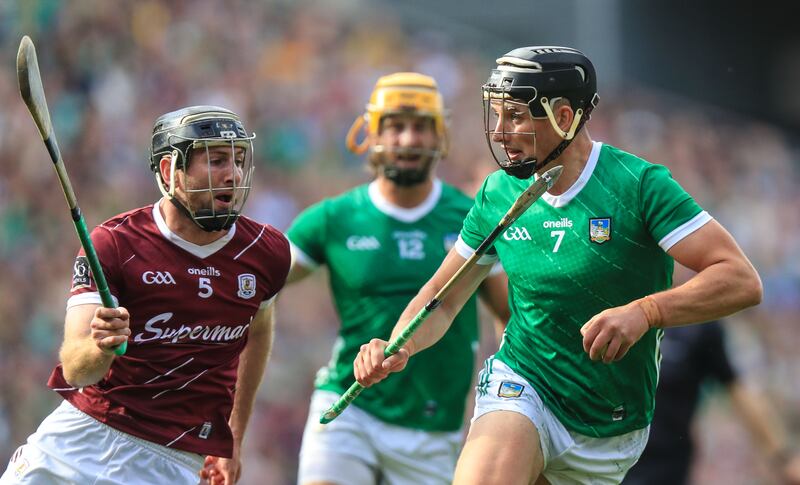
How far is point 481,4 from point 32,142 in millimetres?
9332

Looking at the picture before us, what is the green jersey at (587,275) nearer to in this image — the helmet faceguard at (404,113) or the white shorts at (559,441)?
the white shorts at (559,441)

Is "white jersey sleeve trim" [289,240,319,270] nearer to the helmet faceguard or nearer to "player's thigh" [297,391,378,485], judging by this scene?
the helmet faceguard

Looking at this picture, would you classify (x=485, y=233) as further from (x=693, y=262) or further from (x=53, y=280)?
(x=53, y=280)

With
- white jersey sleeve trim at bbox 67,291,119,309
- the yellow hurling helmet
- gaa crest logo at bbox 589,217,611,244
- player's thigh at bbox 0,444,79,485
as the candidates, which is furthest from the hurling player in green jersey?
the yellow hurling helmet

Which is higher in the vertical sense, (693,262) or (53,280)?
(693,262)

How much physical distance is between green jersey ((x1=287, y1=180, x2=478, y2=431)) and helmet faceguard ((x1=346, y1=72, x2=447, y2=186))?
0.17m

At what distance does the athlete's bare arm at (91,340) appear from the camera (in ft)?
13.1

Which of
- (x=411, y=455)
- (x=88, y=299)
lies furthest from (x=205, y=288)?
(x=411, y=455)

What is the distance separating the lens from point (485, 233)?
4.67m

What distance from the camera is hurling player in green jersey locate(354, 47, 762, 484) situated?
170 inches

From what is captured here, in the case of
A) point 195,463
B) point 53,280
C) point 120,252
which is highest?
point 120,252

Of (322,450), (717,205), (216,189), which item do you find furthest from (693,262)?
(717,205)

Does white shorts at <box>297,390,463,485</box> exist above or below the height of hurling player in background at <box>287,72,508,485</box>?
below

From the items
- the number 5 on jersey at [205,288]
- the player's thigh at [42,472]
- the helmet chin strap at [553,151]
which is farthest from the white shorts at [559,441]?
the player's thigh at [42,472]
